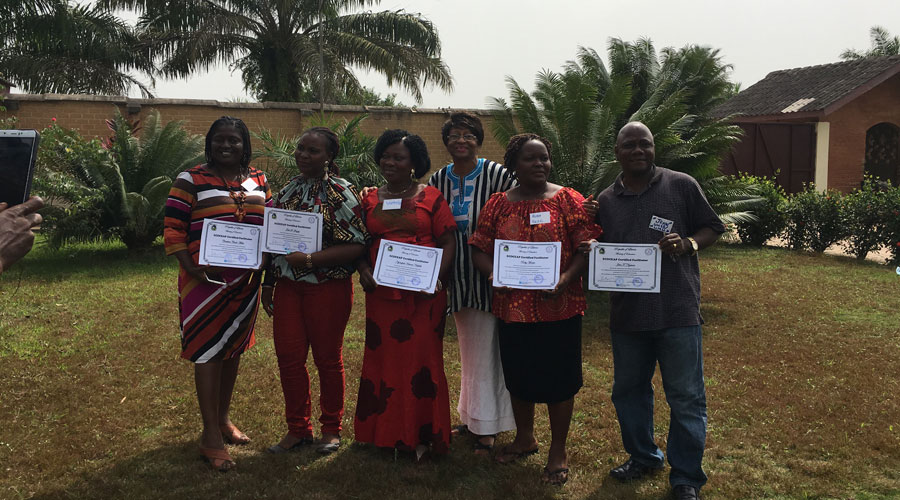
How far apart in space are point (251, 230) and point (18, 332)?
430cm

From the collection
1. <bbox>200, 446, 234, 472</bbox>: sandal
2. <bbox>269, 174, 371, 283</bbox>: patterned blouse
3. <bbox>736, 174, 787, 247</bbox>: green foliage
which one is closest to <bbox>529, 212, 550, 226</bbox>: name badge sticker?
<bbox>269, 174, 371, 283</bbox>: patterned blouse

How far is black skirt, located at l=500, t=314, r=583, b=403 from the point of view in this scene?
137 inches

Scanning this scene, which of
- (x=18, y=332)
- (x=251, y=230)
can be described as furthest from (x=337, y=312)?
(x=18, y=332)

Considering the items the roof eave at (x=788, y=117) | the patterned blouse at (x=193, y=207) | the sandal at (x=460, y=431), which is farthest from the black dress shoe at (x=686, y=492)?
the roof eave at (x=788, y=117)

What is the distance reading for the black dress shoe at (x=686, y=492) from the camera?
3273 millimetres

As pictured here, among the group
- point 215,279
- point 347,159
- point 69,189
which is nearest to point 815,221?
point 347,159

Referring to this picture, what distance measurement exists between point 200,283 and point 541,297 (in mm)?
1786

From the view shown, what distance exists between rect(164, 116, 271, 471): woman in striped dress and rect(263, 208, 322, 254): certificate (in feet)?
0.56

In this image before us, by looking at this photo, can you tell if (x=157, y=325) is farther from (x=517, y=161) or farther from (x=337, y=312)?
(x=517, y=161)

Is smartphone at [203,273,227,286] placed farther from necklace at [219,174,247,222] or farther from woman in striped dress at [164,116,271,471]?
necklace at [219,174,247,222]

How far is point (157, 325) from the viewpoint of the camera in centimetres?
684

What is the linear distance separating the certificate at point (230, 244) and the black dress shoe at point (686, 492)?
2.40m

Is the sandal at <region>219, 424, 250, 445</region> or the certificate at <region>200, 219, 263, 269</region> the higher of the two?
the certificate at <region>200, 219, 263, 269</region>

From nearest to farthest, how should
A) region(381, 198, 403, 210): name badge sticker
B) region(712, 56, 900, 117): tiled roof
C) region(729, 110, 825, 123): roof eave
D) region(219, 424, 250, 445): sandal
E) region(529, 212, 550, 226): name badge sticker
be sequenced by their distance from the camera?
region(529, 212, 550, 226): name badge sticker
region(381, 198, 403, 210): name badge sticker
region(219, 424, 250, 445): sandal
region(729, 110, 825, 123): roof eave
region(712, 56, 900, 117): tiled roof
